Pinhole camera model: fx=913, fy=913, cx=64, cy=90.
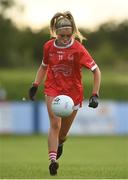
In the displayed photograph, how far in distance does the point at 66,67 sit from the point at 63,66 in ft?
0.16

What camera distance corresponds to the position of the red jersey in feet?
44.5

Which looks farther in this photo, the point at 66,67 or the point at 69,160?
the point at 69,160

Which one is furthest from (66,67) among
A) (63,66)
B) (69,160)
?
(69,160)

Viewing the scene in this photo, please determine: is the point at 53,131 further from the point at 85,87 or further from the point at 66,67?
the point at 85,87

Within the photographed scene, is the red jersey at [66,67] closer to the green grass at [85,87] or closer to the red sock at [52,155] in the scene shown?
the red sock at [52,155]

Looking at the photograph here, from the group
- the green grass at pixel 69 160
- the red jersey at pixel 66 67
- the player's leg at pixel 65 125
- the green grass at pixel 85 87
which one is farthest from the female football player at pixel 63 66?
the green grass at pixel 85 87

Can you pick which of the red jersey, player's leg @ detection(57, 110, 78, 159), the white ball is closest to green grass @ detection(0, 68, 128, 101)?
player's leg @ detection(57, 110, 78, 159)

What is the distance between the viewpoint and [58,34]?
13562 millimetres

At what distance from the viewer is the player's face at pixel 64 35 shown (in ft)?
44.3

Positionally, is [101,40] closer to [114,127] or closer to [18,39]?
[18,39]

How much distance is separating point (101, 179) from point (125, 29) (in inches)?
2918

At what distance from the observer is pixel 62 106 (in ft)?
43.2

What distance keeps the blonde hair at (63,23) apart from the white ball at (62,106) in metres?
0.97

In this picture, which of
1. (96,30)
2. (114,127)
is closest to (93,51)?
(96,30)
